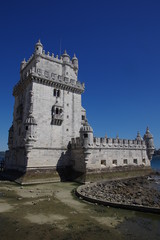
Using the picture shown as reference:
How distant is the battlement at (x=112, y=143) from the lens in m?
25.8

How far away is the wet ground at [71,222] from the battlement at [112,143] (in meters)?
12.1

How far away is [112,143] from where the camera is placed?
93.2ft

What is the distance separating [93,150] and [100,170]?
325 centimetres

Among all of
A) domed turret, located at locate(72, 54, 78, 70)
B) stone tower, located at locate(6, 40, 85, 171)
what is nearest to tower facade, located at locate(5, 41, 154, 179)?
stone tower, located at locate(6, 40, 85, 171)

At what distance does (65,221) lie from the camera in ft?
33.6

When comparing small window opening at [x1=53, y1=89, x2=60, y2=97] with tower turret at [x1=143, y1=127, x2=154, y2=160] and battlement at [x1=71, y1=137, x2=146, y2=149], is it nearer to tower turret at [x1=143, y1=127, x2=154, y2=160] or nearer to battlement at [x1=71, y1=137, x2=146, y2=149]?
battlement at [x1=71, y1=137, x2=146, y2=149]

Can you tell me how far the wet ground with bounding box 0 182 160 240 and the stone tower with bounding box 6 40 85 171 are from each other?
10.8m

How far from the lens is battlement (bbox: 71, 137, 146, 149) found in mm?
25759

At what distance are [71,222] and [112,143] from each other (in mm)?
19383

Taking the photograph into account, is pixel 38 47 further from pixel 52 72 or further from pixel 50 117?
pixel 50 117

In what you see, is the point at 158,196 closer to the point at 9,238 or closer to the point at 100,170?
the point at 100,170

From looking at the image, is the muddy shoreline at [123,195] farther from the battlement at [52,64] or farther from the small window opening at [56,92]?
the battlement at [52,64]

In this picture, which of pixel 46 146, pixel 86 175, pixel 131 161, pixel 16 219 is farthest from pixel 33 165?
pixel 131 161

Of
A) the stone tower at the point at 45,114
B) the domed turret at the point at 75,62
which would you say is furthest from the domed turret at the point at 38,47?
the domed turret at the point at 75,62
